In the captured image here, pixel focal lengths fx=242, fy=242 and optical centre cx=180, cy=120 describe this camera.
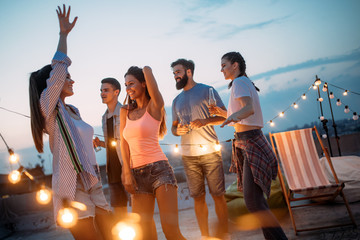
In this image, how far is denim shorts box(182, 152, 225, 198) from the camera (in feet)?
9.41

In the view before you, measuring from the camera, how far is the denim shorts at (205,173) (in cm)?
287

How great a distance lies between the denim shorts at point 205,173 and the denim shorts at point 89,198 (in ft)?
4.27

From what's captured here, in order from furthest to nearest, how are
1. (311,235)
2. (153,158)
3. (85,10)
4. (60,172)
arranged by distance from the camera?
1. (85,10)
2. (311,235)
3. (153,158)
4. (60,172)

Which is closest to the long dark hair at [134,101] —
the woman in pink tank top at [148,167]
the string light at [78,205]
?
the woman in pink tank top at [148,167]

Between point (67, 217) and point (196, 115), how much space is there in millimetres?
1898

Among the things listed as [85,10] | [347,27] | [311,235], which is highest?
[347,27]

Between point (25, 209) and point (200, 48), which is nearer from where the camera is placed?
point (25, 209)

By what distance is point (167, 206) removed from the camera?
1.85 m

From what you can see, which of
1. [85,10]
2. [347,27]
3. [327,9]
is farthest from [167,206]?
[347,27]

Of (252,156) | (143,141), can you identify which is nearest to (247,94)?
(252,156)

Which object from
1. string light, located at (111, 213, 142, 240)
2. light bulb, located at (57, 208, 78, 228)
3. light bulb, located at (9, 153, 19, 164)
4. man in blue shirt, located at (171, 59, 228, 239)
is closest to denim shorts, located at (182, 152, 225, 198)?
man in blue shirt, located at (171, 59, 228, 239)

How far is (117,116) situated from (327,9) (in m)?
16.9

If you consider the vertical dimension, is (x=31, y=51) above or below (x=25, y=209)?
above

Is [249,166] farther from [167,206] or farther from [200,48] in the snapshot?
[200,48]
